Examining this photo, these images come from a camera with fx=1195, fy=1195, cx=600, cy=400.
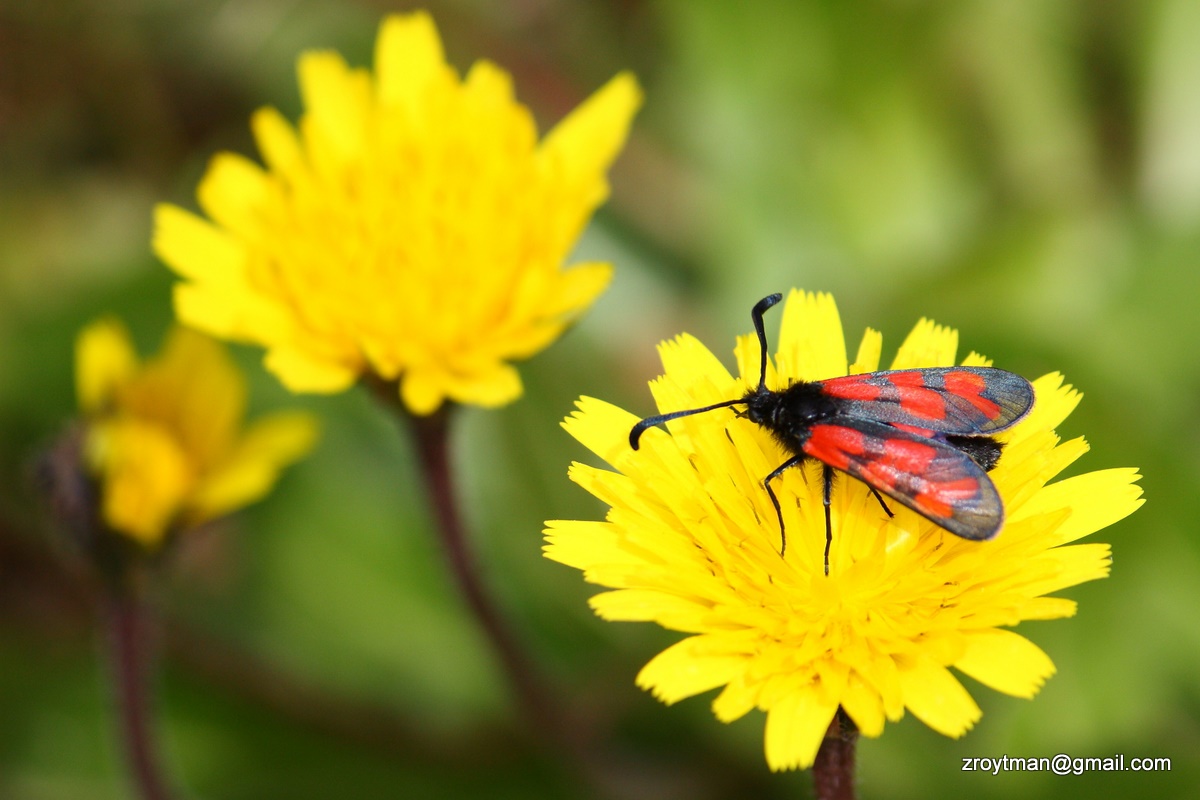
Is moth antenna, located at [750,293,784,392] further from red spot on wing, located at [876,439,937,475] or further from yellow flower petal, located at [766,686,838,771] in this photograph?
yellow flower petal, located at [766,686,838,771]

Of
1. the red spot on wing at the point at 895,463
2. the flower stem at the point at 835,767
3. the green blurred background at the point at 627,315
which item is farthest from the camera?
the green blurred background at the point at 627,315

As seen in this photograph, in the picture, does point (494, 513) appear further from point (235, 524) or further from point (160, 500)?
point (160, 500)

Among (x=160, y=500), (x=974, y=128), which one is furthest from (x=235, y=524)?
(x=974, y=128)

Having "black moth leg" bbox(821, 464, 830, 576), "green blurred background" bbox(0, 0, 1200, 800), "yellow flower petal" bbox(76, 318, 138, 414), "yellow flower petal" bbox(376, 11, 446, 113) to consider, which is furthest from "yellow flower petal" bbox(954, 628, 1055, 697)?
"yellow flower petal" bbox(76, 318, 138, 414)

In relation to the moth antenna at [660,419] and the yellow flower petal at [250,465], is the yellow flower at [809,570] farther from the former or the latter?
the yellow flower petal at [250,465]

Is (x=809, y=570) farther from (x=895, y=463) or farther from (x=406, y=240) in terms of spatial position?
(x=406, y=240)

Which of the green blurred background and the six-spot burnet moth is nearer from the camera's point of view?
the six-spot burnet moth

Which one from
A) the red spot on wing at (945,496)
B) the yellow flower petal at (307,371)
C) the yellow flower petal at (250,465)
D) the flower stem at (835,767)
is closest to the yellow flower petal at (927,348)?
the red spot on wing at (945,496)

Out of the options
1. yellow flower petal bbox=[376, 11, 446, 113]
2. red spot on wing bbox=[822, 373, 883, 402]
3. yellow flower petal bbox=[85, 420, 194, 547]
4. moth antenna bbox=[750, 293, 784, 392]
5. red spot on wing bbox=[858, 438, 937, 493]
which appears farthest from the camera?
yellow flower petal bbox=[376, 11, 446, 113]
